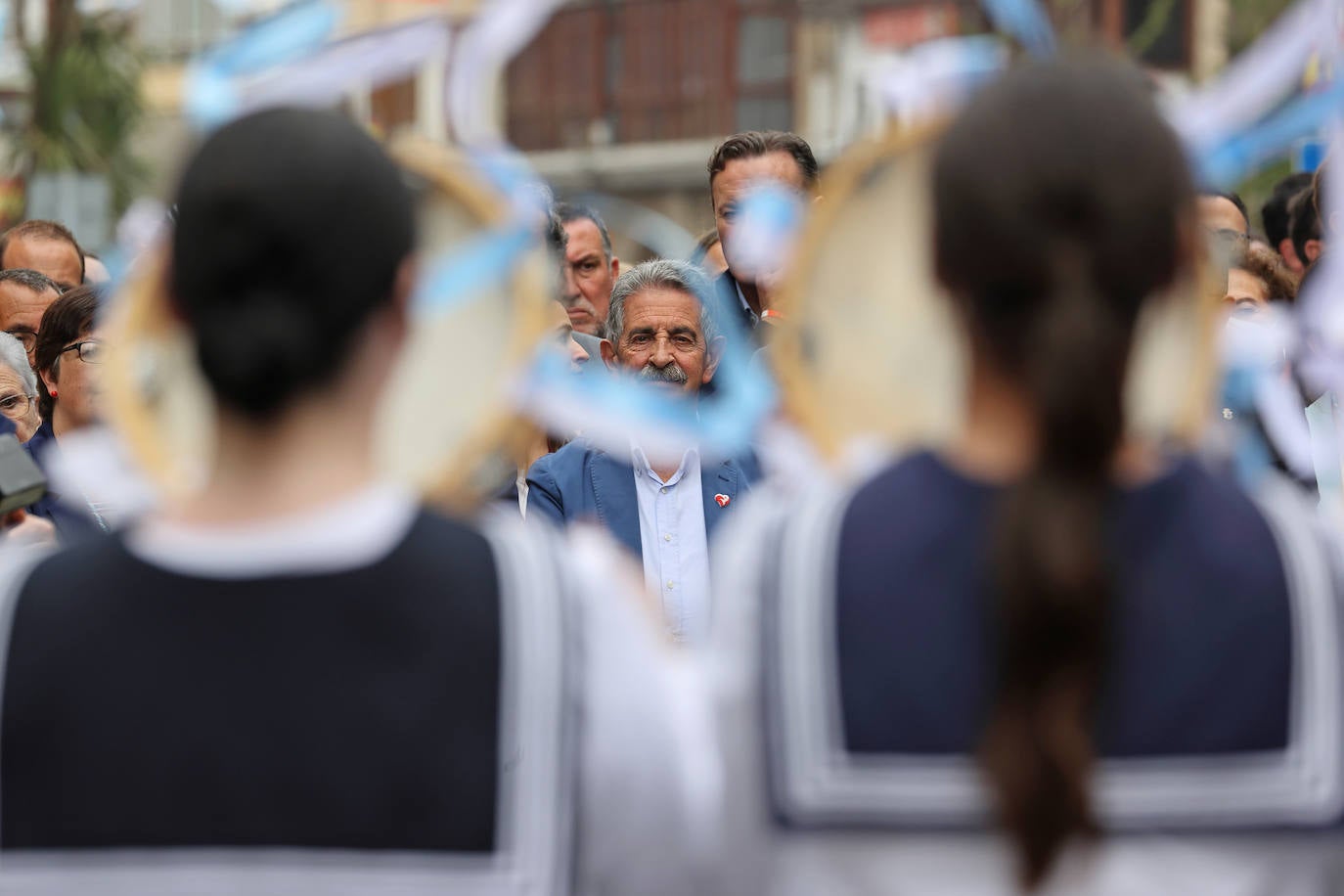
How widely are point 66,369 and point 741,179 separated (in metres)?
1.73

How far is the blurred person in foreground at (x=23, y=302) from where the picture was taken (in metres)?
5.80

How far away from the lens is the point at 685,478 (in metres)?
4.27

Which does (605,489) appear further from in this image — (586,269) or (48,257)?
(48,257)

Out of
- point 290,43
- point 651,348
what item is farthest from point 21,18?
point 290,43

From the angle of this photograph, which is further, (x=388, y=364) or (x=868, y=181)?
(x=868, y=181)

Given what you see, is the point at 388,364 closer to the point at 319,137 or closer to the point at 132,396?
the point at 319,137

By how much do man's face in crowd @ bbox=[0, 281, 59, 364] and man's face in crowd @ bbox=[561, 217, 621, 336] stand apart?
156 centimetres

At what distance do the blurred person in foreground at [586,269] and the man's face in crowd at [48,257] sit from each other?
165 centimetres

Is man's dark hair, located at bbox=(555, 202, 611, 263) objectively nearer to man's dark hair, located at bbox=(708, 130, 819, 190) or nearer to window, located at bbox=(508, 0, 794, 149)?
man's dark hair, located at bbox=(708, 130, 819, 190)

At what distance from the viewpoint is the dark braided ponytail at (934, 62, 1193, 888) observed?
1594mm

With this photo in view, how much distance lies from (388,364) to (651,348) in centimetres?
306

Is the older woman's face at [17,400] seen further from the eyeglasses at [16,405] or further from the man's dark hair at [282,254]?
the man's dark hair at [282,254]

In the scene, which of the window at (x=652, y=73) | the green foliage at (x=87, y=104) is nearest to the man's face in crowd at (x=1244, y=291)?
the green foliage at (x=87, y=104)

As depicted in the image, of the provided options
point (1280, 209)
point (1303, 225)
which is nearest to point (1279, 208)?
point (1280, 209)
